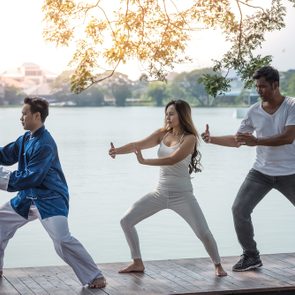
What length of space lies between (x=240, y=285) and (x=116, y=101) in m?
15.3

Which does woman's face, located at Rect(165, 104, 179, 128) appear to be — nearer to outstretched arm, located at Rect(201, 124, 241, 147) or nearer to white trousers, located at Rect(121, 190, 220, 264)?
outstretched arm, located at Rect(201, 124, 241, 147)

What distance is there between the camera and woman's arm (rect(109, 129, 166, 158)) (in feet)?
23.2

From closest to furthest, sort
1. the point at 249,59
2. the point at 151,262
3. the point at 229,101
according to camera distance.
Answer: the point at 151,262
the point at 249,59
the point at 229,101

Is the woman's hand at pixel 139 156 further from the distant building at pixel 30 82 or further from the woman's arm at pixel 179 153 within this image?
the distant building at pixel 30 82

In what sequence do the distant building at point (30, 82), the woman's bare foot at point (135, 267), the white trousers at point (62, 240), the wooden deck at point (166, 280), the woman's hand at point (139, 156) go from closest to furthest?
the white trousers at point (62, 240)
the wooden deck at point (166, 280)
the woman's hand at point (139, 156)
the woman's bare foot at point (135, 267)
the distant building at point (30, 82)

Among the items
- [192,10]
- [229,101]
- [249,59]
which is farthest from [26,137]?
[229,101]

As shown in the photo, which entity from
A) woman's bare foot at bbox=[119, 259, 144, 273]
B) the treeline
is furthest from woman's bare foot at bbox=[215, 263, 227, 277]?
the treeline

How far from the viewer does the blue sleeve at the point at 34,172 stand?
656 cm

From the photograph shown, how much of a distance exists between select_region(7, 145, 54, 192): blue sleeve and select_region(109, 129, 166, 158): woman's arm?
22.5 inches

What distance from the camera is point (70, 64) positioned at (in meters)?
10.4

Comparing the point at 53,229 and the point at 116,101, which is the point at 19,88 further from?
the point at 53,229

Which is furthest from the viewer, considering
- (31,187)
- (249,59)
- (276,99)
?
(249,59)

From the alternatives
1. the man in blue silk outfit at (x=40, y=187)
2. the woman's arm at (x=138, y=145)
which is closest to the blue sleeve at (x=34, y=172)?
the man in blue silk outfit at (x=40, y=187)

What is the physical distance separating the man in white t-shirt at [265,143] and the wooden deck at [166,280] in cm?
23
